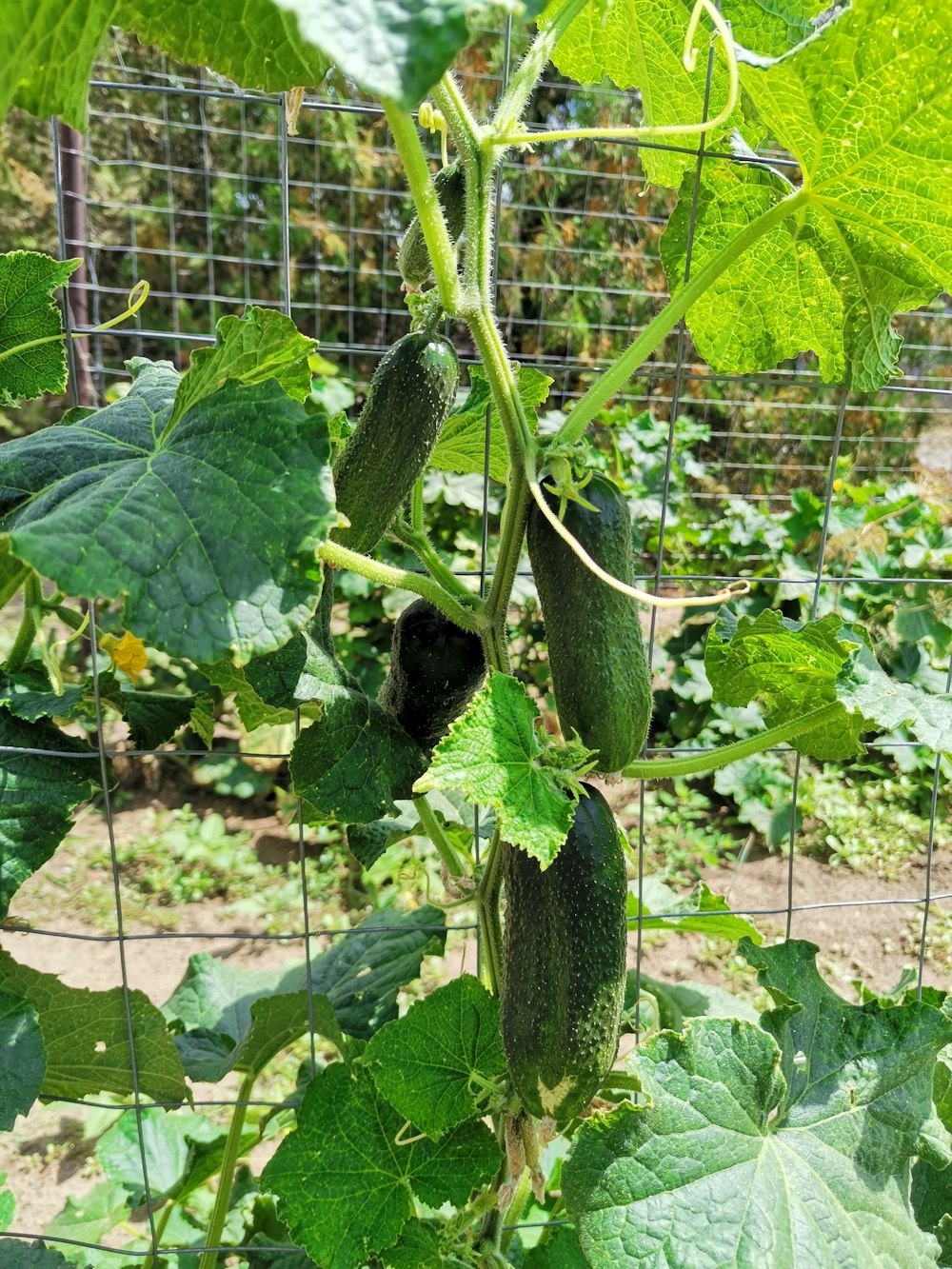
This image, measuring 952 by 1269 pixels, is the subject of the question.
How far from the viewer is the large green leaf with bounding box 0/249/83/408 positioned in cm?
124

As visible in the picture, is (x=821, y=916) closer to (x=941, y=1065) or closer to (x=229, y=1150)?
(x=941, y=1065)

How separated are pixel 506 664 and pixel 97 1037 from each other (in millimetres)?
763

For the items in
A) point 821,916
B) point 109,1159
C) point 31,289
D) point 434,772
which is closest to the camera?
point 434,772

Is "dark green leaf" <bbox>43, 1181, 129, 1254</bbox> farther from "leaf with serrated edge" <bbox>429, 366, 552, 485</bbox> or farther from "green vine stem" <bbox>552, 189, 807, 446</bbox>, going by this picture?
"green vine stem" <bbox>552, 189, 807, 446</bbox>

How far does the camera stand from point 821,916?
127 inches

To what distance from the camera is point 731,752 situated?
4.06 ft

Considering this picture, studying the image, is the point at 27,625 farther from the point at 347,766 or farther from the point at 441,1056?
the point at 441,1056

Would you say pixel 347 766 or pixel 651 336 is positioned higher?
pixel 651 336

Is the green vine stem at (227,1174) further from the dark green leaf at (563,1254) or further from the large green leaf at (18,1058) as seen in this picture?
the dark green leaf at (563,1254)

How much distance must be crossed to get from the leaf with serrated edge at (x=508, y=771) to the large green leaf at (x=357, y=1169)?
507 millimetres

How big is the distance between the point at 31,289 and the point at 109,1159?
4.31ft

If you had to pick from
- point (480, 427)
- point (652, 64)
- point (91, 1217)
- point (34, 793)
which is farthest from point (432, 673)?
point (91, 1217)

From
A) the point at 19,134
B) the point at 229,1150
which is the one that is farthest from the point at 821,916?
the point at 19,134

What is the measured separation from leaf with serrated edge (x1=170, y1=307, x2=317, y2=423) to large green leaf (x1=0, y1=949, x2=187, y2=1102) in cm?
78
